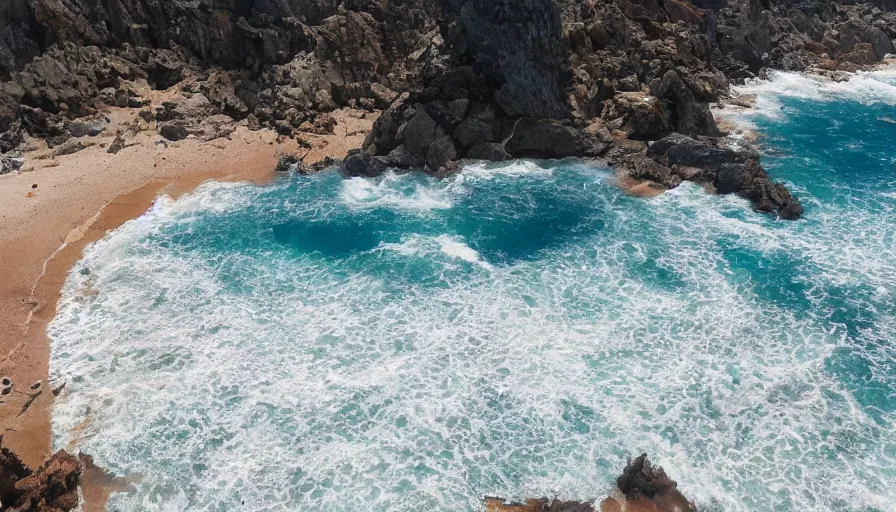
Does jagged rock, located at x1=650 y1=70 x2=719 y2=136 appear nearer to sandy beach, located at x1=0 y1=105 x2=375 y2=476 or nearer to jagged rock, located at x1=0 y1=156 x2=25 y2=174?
sandy beach, located at x1=0 y1=105 x2=375 y2=476

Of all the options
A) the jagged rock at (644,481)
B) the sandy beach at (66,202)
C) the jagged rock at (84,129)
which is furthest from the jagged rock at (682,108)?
the jagged rock at (84,129)

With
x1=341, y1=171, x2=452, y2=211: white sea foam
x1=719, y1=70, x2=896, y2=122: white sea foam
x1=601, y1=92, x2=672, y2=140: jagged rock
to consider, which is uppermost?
x1=601, y1=92, x2=672, y2=140: jagged rock

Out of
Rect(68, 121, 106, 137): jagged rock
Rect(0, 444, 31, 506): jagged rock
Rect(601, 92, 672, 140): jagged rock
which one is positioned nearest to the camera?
Rect(0, 444, 31, 506): jagged rock

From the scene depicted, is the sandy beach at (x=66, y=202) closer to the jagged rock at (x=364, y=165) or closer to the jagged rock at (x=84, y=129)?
the jagged rock at (x=84, y=129)

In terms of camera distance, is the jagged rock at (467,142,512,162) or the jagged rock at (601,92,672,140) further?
the jagged rock at (601,92,672,140)

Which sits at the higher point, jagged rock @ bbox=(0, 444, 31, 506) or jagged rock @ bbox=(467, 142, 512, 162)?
jagged rock @ bbox=(0, 444, 31, 506)

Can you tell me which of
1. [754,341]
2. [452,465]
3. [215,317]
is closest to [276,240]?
[215,317]

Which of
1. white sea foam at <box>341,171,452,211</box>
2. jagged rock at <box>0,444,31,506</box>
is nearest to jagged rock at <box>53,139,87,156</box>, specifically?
white sea foam at <box>341,171,452,211</box>
